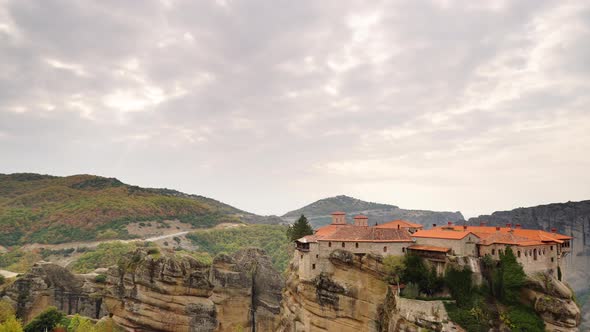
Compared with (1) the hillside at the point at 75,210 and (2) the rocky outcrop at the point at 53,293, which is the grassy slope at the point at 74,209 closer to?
(1) the hillside at the point at 75,210

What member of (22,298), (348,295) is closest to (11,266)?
(22,298)

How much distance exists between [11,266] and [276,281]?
59.7m

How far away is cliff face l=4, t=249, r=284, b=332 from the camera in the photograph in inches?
1692

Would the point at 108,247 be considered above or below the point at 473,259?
below

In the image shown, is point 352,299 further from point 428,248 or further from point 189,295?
point 189,295

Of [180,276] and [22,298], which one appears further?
[22,298]

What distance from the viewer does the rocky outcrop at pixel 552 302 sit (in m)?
30.2

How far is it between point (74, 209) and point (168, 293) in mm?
80724

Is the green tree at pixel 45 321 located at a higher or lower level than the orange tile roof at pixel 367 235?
lower

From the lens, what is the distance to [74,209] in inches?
4215

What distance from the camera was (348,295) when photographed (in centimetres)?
3794

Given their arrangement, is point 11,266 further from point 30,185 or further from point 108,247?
point 30,185

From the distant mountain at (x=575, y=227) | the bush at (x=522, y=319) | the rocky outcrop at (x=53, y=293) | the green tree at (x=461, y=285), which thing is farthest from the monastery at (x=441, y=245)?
the distant mountain at (x=575, y=227)

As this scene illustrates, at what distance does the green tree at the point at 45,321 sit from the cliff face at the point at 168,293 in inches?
215
